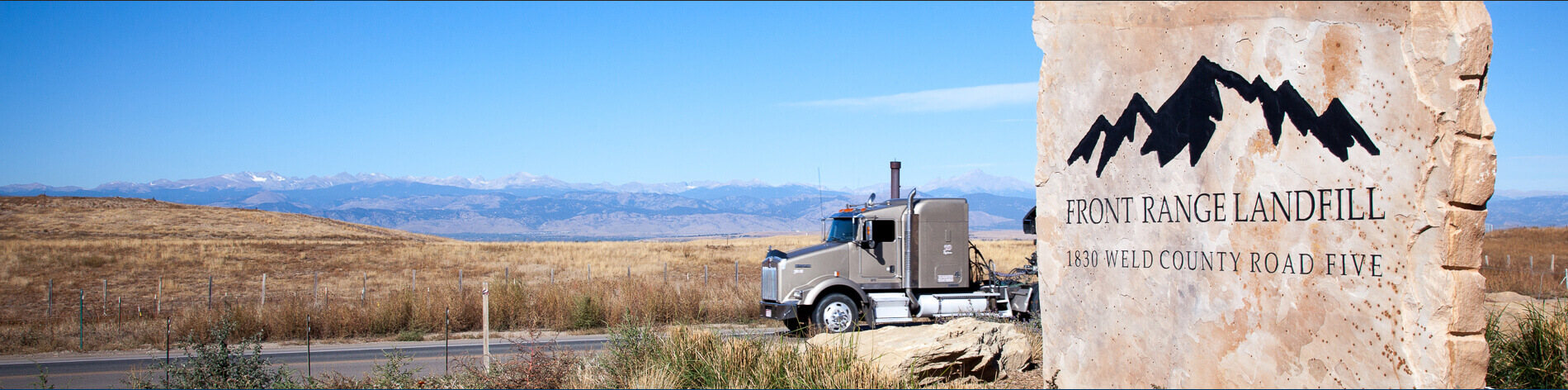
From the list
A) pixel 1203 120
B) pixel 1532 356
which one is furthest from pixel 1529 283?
pixel 1203 120

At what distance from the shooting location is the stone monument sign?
436 centimetres

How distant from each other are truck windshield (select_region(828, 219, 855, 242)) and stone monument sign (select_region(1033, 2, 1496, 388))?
33.9 ft

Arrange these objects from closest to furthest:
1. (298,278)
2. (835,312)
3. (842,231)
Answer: (835,312) < (842,231) < (298,278)

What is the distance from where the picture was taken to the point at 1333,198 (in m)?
4.66

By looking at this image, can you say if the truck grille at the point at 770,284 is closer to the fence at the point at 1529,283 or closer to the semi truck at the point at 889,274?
the semi truck at the point at 889,274

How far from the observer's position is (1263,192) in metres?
4.93

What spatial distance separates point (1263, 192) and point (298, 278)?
4212 centimetres

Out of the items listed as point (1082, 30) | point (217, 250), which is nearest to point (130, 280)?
point (217, 250)

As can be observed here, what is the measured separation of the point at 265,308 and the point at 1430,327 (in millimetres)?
19988

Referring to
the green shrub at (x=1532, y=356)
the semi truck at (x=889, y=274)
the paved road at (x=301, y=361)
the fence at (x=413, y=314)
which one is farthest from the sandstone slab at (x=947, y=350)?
the fence at (x=413, y=314)

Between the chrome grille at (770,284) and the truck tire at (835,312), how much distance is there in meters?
0.80

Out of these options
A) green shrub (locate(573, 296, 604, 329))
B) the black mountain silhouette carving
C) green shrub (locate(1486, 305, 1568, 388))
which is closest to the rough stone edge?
the black mountain silhouette carving

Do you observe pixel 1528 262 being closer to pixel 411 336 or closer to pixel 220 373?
pixel 411 336

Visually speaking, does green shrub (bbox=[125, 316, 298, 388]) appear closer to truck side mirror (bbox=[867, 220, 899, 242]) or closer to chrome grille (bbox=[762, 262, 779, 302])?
chrome grille (bbox=[762, 262, 779, 302])
